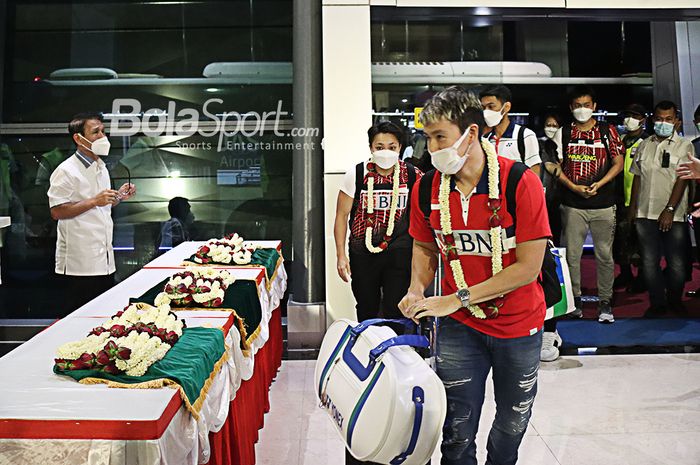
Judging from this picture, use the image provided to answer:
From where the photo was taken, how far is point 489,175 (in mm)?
2320

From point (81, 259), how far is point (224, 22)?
257 cm

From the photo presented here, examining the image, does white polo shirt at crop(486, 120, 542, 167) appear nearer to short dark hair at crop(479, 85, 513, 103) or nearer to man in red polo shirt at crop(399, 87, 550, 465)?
short dark hair at crop(479, 85, 513, 103)

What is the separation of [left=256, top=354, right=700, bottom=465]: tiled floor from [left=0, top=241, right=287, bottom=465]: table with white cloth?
0.80m

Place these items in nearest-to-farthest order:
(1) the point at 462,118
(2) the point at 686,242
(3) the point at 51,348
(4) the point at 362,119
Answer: (1) the point at 462,118 < (3) the point at 51,348 < (4) the point at 362,119 < (2) the point at 686,242

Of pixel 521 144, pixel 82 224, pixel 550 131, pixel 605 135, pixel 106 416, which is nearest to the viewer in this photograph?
pixel 106 416

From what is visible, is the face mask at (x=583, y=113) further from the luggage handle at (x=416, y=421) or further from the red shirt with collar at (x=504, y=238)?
the luggage handle at (x=416, y=421)

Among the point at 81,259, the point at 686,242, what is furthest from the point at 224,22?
the point at 686,242

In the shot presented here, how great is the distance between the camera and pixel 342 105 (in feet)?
17.8

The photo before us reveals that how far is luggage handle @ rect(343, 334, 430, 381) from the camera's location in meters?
2.09

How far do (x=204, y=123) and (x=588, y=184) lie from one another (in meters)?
3.15

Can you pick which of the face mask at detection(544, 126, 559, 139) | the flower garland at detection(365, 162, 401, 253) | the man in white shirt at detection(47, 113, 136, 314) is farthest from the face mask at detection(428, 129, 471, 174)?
the face mask at detection(544, 126, 559, 139)

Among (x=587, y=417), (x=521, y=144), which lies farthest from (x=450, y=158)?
(x=521, y=144)

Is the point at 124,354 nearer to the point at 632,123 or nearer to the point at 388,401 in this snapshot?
the point at 388,401

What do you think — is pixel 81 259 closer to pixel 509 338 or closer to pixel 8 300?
pixel 8 300
